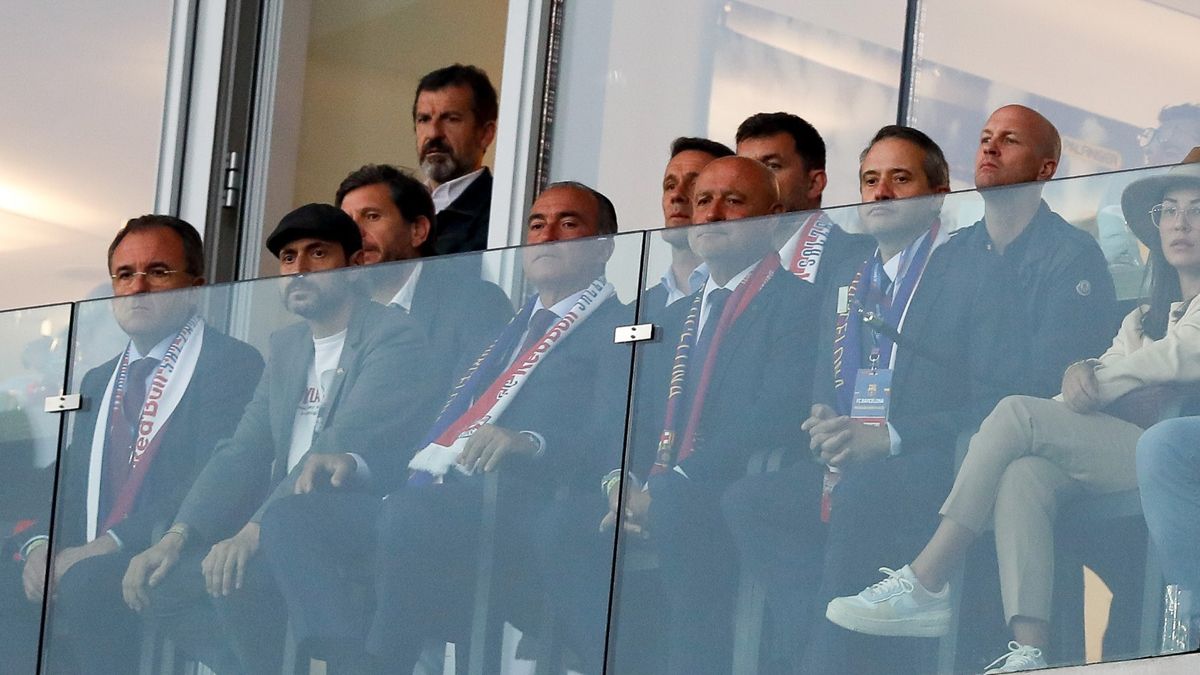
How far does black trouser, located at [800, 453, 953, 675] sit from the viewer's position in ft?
19.0

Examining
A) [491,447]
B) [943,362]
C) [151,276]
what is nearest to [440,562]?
[491,447]

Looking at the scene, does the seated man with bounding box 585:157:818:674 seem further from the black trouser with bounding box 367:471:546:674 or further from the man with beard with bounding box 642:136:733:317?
the black trouser with bounding box 367:471:546:674

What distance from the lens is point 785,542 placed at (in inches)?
237

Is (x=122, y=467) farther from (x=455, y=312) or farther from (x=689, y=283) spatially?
(x=689, y=283)

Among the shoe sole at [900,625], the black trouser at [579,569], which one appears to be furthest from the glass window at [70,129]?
the shoe sole at [900,625]

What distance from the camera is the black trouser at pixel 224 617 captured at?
6.91m

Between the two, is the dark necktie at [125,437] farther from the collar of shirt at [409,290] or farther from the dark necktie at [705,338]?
the dark necktie at [705,338]

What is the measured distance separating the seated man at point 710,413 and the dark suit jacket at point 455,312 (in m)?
0.52

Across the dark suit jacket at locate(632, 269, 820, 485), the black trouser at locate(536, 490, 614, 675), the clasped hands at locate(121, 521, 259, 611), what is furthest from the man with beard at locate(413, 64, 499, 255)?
the dark suit jacket at locate(632, 269, 820, 485)

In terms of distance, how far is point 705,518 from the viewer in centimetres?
615

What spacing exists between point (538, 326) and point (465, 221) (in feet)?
8.49

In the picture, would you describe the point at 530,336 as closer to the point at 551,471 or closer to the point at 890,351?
the point at 551,471

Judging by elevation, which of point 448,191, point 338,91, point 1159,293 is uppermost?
point 338,91

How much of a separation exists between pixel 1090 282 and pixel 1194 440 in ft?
1.52
